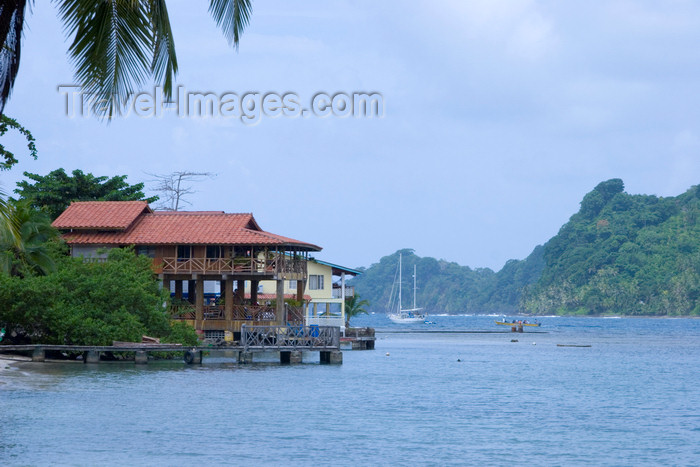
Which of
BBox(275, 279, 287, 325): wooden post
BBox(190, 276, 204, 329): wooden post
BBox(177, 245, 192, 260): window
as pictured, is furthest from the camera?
BBox(177, 245, 192, 260): window

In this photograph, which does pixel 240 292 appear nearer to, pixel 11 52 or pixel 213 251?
pixel 213 251

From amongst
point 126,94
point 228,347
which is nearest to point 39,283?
point 228,347

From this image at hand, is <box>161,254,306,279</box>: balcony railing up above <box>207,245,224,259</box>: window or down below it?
below

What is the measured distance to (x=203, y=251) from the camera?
5172 cm

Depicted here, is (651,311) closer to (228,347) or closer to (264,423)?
(228,347)

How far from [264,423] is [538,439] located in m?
7.82

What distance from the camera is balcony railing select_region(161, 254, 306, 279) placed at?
50.8 meters

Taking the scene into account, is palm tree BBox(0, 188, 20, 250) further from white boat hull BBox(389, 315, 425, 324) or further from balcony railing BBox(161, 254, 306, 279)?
white boat hull BBox(389, 315, 425, 324)

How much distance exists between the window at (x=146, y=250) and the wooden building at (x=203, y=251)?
56 millimetres

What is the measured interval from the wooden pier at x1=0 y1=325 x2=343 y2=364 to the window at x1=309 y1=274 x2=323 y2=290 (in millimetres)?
19428

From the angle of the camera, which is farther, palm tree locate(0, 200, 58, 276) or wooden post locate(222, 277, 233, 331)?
wooden post locate(222, 277, 233, 331)

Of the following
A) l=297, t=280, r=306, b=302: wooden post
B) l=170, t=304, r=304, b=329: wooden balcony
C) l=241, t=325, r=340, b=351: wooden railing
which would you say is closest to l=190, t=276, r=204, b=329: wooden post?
l=170, t=304, r=304, b=329: wooden balcony

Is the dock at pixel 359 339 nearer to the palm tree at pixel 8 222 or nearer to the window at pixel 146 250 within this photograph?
the window at pixel 146 250

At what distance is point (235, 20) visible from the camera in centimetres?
1338
